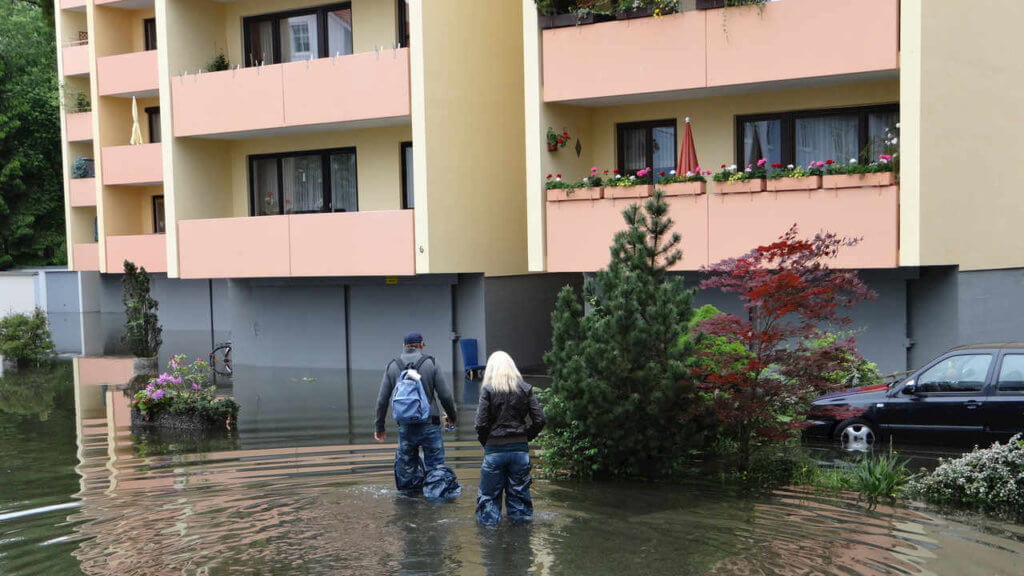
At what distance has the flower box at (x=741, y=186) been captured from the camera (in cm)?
2027

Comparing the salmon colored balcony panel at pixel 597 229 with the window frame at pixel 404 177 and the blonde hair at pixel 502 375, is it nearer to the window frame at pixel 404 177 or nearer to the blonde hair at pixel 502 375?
the window frame at pixel 404 177

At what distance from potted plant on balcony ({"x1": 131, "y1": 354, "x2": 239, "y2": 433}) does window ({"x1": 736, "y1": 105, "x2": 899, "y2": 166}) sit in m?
11.3

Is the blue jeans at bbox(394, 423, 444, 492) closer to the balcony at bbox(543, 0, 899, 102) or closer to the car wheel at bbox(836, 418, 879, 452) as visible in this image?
the car wheel at bbox(836, 418, 879, 452)

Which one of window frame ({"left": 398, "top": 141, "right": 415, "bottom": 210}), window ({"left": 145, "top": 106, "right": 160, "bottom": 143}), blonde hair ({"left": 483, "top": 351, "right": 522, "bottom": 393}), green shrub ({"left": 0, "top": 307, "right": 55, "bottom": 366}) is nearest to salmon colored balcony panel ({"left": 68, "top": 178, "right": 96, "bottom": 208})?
window ({"left": 145, "top": 106, "right": 160, "bottom": 143})

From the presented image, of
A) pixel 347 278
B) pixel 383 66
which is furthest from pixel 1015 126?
pixel 347 278

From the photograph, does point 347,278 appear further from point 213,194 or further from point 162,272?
point 162,272

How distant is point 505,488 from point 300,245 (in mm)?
15709

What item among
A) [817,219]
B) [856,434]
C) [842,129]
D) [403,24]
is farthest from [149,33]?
[856,434]

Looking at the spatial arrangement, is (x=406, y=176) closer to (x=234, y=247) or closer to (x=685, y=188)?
(x=234, y=247)

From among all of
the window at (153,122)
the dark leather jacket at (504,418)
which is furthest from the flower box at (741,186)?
the window at (153,122)

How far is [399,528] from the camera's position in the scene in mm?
10984

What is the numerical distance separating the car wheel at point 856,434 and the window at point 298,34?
16.5 m

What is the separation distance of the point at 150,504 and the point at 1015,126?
16.4 m

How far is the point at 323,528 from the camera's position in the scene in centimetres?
1107
